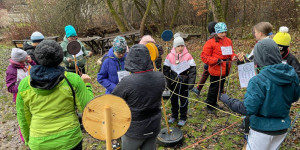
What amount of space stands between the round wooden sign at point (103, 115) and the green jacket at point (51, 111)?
56cm

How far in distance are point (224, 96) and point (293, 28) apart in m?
10.9

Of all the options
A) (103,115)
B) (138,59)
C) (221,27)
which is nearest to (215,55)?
(221,27)

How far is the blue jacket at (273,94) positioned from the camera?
6.04 ft

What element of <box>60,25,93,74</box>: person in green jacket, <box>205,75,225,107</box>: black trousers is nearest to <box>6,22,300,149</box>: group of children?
<box>205,75,225,107</box>: black trousers

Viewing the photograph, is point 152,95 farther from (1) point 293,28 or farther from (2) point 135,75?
(1) point 293,28

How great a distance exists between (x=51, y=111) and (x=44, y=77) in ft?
1.17

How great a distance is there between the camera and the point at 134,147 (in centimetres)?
219

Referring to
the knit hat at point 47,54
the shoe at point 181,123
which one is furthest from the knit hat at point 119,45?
the shoe at point 181,123

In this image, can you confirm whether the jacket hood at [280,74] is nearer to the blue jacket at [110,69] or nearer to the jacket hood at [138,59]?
the jacket hood at [138,59]

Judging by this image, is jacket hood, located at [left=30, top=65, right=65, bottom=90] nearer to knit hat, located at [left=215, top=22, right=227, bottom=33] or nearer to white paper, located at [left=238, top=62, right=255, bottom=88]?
white paper, located at [left=238, top=62, right=255, bottom=88]

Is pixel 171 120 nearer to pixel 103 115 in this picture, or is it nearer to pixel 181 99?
pixel 181 99

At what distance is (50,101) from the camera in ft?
5.84

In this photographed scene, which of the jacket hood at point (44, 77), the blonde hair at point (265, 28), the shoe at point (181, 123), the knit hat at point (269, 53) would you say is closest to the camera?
the jacket hood at point (44, 77)

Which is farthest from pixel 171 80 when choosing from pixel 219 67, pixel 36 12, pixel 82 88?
pixel 36 12
